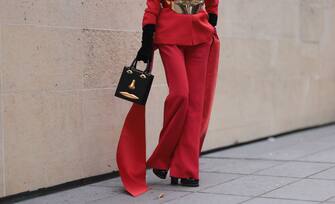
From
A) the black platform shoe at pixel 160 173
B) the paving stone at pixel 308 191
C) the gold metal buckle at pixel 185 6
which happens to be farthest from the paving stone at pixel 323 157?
the gold metal buckle at pixel 185 6

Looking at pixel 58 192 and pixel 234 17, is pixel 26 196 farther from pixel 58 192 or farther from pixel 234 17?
pixel 234 17

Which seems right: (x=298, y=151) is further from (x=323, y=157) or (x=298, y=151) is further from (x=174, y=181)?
(x=174, y=181)

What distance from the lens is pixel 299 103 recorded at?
9.94 m

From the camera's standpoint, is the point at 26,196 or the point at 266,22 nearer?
the point at 26,196

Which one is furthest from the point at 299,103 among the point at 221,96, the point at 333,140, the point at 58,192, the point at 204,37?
the point at 58,192

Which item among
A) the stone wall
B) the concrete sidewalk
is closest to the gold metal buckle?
the stone wall

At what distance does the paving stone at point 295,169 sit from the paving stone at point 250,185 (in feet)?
0.71

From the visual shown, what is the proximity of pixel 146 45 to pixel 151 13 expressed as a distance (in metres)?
0.28

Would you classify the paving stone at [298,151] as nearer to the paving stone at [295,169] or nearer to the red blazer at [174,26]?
the paving stone at [295,169]

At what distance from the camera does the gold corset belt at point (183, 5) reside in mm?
5707

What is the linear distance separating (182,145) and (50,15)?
1555mm

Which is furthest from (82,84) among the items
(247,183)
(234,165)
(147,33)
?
(234,165)

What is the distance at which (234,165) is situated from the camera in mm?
7055

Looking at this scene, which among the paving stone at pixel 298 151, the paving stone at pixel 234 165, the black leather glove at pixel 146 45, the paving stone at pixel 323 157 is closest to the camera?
the black leather glove at pixel 146 45
